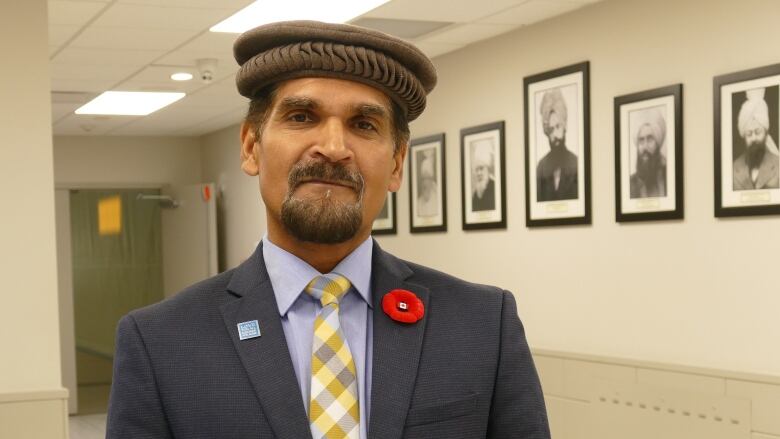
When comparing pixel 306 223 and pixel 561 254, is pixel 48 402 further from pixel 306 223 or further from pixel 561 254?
pixel 306 223

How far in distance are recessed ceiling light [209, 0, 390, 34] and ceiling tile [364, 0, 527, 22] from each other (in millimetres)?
86

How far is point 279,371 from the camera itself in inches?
47.8

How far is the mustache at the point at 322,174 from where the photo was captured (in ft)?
3.98

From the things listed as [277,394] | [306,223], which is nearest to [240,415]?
[277,394]

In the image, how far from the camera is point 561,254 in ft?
16.7

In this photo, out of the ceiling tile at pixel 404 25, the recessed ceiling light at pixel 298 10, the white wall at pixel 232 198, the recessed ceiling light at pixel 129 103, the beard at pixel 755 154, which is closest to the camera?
the beard at pixel 755 154

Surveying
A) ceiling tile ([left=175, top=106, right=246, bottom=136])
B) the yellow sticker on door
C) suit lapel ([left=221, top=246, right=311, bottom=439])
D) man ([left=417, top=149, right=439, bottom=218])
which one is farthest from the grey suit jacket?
the yellow sticker on door

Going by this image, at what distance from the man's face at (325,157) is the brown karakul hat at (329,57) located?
0.05ft

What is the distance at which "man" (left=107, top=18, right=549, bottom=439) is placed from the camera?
1.21 metres

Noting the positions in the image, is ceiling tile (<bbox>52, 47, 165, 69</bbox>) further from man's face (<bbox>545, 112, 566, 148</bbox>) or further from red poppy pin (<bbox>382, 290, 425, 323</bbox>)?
red poppy pin (<bbox>382, 290, 425, 323</bbox>)

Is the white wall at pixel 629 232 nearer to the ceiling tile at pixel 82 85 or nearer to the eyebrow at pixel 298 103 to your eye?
the ceiling tile at pixel 82 85

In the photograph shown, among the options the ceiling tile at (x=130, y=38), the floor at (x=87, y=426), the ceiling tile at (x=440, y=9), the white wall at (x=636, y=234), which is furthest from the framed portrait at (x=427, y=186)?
the floor at (x=87, y=426)

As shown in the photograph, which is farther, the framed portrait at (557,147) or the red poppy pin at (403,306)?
the framed portrait at (557,147)

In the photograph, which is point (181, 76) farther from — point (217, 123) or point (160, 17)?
point (217, 123)
